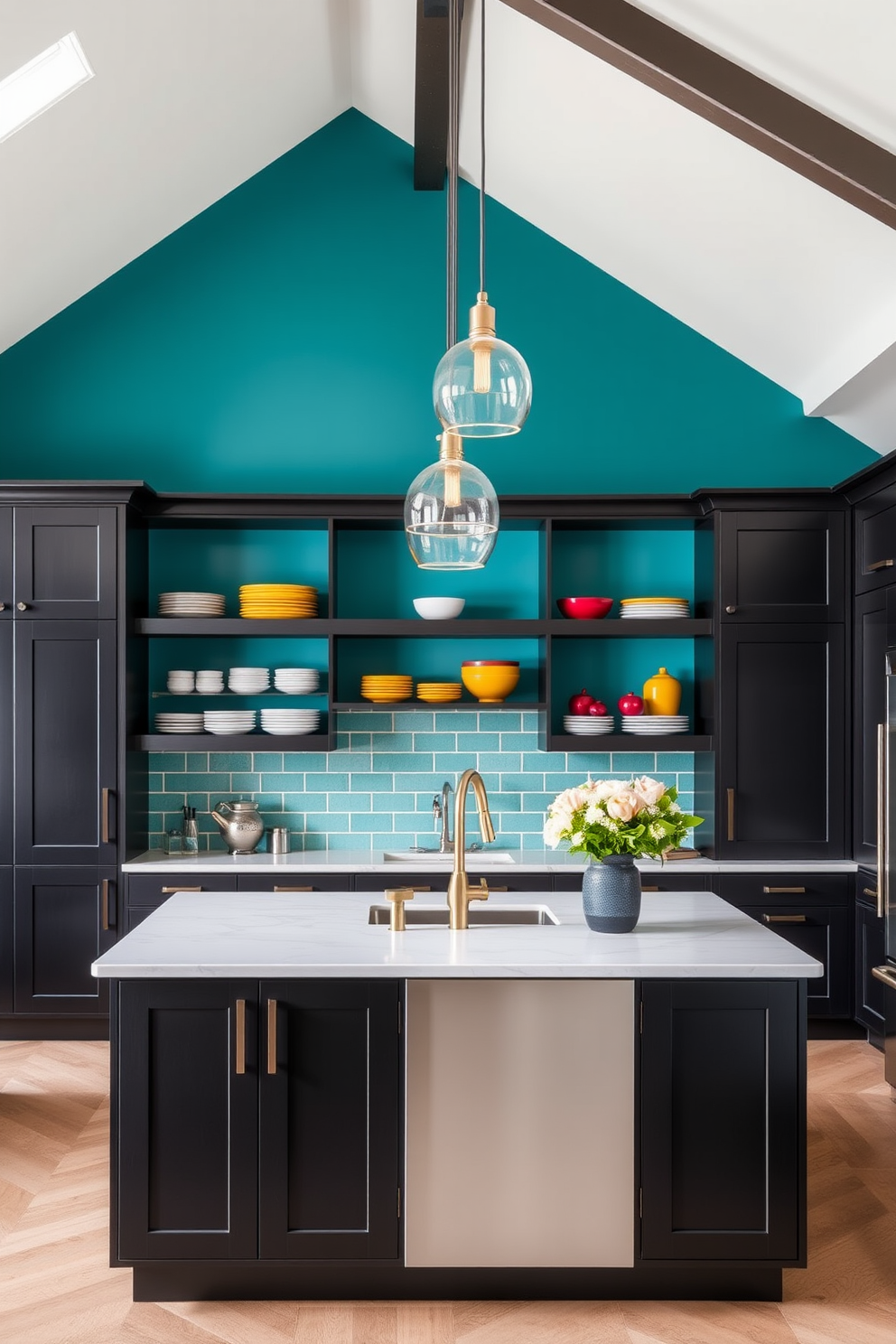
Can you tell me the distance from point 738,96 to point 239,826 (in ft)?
11.5

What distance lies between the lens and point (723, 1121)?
2549 mm

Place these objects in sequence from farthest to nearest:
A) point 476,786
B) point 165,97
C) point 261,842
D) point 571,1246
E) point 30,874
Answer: point 261,842 → point 30,874 → point 165,97 → point 476,786 → point 571,1246

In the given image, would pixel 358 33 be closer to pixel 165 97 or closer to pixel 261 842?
pixel 165 97

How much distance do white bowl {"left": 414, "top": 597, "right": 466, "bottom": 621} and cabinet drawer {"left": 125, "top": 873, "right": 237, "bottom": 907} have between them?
144cm

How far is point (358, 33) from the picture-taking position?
460 centimetres

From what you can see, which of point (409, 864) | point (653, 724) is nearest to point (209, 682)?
point (409, 864)

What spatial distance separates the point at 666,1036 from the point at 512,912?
2.48 ft

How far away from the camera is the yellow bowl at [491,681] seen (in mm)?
4887

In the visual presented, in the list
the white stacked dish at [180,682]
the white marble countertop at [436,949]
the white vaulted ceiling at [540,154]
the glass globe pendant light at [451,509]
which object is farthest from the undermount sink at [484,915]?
the white vaulted ceiling at [540,154]

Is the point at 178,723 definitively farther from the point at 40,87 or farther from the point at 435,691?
the point at 40,87

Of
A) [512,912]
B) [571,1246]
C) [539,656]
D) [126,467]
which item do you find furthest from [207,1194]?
[126,467]

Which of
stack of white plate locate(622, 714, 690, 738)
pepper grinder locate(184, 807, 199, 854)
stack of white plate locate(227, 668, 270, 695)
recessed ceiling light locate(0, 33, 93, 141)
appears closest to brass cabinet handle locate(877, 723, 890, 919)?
stack of white plate locate(622, 714, 690, 738)

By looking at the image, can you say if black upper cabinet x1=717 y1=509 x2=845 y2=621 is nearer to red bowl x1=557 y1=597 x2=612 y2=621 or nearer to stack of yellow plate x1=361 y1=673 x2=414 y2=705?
red bowl x1=557 y1=597 x2=612 y2=621

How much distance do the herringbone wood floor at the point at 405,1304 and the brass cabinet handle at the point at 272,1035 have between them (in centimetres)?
60
